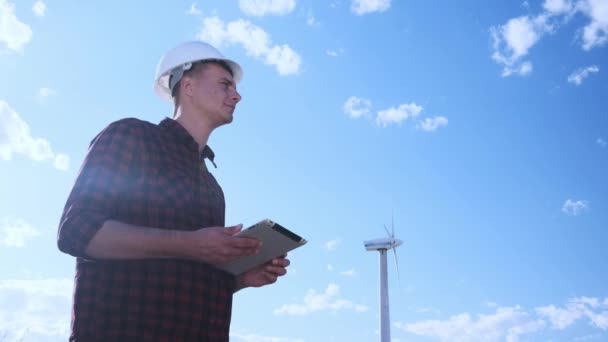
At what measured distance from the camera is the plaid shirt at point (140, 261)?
3742mm

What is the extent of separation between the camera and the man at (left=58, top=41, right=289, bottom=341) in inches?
147

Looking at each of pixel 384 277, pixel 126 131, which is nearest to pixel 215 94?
pixel 126 131

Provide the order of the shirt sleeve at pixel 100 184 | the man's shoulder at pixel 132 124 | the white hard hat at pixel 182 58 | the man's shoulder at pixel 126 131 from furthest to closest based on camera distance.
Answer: the white hard hat at pixel 182 58 < the man's shoulder at pixel 132 124 < the man's shoulder at pixel 126 131 < the shirt sleeve at pixel 100 184

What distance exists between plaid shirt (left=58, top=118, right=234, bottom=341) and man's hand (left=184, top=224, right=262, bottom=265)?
0.34 metres

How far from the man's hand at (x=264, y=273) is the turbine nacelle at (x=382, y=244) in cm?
4070

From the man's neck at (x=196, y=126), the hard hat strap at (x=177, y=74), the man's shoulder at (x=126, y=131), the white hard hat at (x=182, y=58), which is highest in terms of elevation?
the white hard hat at (x=182, y=58)

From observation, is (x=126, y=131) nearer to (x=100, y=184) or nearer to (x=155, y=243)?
(x=100, y=184)

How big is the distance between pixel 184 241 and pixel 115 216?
63cm

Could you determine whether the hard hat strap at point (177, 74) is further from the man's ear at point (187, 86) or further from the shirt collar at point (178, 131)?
the shirt collar at point (178, 131)

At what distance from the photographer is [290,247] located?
4.57 meters

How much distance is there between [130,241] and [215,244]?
0.54 metres

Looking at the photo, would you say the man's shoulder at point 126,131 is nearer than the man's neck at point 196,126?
Yes

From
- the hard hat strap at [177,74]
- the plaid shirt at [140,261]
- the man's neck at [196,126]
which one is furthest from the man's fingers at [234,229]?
the hard hat strap at [177,74]

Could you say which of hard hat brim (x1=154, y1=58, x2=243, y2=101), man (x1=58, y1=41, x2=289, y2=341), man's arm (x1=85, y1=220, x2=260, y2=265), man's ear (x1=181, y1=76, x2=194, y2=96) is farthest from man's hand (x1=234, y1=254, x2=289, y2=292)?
hard hat brim (x1=154, y1=58, x2=243, y2=101)
